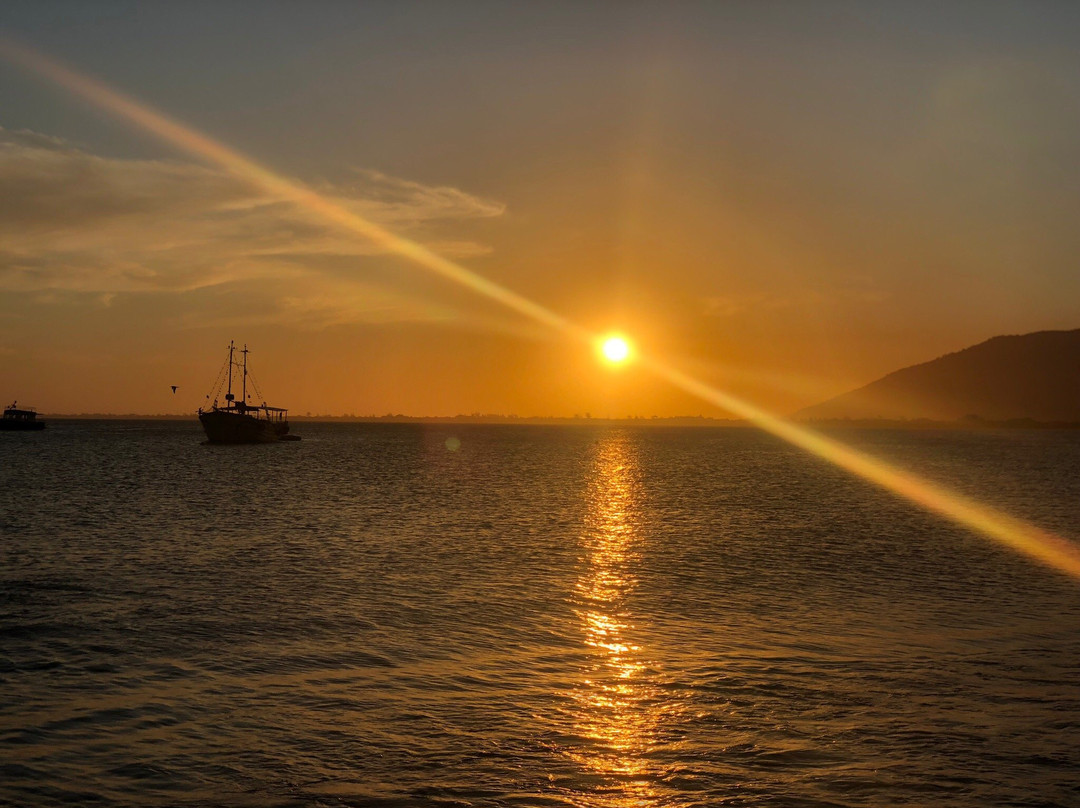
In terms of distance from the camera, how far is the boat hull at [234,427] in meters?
161

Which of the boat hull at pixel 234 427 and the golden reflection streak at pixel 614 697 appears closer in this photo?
the golden reflection streak at pixel 614 697

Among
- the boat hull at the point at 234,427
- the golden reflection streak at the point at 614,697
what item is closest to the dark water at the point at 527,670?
the golden reflection streak at the point at 614,697

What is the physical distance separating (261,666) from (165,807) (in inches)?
284

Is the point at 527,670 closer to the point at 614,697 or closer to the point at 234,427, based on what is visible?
the point at 614,697

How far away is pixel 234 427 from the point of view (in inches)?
6467

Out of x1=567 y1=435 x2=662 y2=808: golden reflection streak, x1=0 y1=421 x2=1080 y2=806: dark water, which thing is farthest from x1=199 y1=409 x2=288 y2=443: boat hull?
x1=567 y1=435 x2=662 y2=808: golden reflection streak

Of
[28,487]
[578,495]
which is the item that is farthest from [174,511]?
[578,495]

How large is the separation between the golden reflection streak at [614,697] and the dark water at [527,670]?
8cm

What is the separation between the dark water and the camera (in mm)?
12781

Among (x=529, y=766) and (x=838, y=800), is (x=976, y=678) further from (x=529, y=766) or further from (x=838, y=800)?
(x=529, y=766)

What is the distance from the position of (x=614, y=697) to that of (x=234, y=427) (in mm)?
158703

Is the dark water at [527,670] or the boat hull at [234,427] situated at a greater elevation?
the boat hull at [234,427]

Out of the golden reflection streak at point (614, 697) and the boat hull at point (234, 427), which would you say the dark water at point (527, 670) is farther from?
the boat hull at point (234, 427)

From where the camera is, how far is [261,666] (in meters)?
19.0
